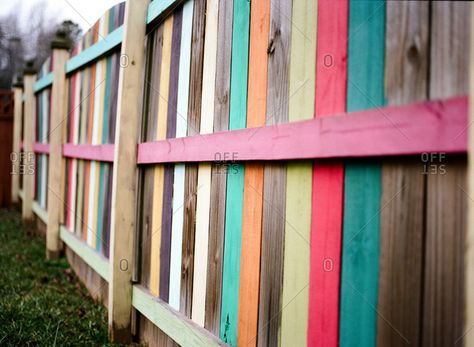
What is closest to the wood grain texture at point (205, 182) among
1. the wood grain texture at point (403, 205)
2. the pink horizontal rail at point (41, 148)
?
the wood grain texture at point (403, 205)

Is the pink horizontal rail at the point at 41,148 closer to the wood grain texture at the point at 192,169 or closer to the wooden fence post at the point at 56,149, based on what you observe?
the wooden fence post at the point at 56,149

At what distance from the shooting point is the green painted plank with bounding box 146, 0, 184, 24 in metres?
2.30

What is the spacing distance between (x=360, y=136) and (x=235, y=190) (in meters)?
0.69

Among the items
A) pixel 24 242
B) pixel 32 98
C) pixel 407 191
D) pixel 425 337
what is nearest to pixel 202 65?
pixel 407 191

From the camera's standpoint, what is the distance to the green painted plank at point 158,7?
7.54 feet

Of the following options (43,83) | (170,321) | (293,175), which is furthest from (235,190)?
(43,83)

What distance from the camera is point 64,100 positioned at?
15.0ft

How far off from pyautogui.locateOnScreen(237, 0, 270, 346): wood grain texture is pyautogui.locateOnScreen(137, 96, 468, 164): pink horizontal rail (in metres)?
0.08

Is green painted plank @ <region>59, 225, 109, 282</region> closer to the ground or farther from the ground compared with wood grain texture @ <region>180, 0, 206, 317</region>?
closer to the ground

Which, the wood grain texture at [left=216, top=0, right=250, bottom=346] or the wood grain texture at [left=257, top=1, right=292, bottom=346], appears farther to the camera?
the wood grain texture at [left=216, top=0, right=250, bottom=346]

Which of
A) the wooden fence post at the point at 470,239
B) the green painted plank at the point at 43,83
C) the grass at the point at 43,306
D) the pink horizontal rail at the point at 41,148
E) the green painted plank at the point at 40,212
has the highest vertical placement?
the green painted plank at the point at 43,83

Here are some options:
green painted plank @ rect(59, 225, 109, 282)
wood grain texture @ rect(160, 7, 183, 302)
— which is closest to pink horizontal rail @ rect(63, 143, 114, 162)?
green painted plank @ rect(59, 225, 109, 282)

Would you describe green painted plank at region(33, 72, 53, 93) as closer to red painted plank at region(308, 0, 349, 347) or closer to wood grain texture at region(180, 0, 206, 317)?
wood grain texture at region(180, 0, 206, 317)

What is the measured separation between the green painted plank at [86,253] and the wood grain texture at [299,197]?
5.83 ft
